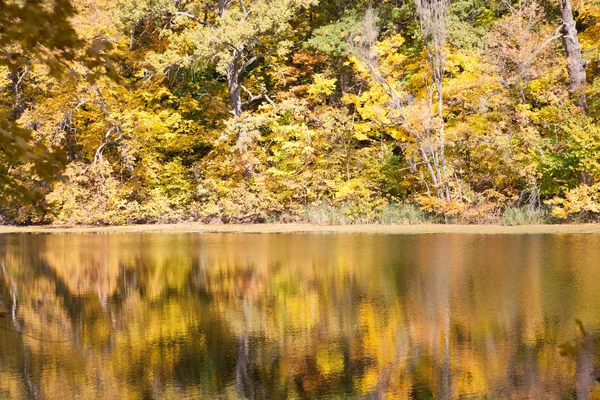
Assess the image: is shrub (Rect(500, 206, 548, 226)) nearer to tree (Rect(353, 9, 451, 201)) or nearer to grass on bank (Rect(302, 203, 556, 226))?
grass on bank (Rect(302, 203, 556, 226))

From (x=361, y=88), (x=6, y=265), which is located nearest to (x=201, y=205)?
(x=361, y=88)

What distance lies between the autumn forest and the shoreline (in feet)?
2.68

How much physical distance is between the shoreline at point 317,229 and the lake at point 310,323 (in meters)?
2.60

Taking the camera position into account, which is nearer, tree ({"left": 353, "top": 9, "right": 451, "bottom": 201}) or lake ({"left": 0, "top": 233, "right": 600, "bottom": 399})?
lake ({"left": 0, "top": 233, "right": 600, "bottom": 399})

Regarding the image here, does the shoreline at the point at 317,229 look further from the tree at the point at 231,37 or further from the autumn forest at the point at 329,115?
the tree at the point at 231,37

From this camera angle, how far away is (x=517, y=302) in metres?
10.1

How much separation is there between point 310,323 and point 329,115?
62.0 ft

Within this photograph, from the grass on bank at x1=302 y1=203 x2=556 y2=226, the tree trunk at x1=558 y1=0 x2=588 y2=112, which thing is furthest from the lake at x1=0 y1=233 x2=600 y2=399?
the tree trunk at x1=558 y1=0 x2=588 y2=112

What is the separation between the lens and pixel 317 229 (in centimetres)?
2344

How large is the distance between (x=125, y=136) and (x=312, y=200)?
314 inches

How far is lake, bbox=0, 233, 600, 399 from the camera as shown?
6.74 metres

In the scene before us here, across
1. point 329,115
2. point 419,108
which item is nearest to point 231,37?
point 329,115

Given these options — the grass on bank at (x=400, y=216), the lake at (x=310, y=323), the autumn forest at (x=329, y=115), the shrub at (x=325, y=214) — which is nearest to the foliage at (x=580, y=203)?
the autumn forest at (x=329, y=115)

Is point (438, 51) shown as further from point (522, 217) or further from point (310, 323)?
point (310, 323)
